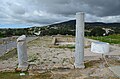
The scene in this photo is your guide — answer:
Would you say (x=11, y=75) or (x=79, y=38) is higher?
(x=79, y=38)

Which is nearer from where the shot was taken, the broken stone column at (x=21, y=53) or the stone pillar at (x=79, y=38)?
→ the stone pillar at (x=79, y=38)

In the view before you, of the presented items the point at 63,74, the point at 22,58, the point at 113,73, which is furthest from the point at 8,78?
the point at 113,73

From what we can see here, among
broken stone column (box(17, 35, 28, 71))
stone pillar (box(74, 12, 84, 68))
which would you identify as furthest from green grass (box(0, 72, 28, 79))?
stone pillar (box(74, 12, 84, 68))

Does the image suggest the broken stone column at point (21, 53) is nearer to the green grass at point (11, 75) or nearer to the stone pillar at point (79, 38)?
the green grass at point (11, 75)

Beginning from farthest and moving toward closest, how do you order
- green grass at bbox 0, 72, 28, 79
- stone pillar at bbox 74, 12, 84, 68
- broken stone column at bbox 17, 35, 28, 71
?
broken stone column at bbox 17, 35, 28, 71
stone pillar at bbox 74, 12, 84, 68
green grass at bbox 0, 72, 28, 79

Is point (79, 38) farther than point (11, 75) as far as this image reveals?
Yes

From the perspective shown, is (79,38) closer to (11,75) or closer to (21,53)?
(21,53)

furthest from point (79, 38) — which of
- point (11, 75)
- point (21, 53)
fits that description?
point (11, 75)

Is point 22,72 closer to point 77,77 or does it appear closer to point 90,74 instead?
point 77,77

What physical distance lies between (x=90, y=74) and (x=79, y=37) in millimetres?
1739

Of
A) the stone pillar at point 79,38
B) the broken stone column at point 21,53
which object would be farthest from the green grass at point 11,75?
the stone pillar at point 79,38

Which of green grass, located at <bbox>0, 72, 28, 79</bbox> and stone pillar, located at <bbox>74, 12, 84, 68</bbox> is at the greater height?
stone pillar, located at <bbox>74, 12, 84, 68</bbox>

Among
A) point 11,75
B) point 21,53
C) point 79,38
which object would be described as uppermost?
point 79,38

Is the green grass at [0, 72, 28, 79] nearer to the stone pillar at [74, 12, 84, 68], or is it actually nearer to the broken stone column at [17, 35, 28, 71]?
the broken stone column at [17, 35, 28, 71]
